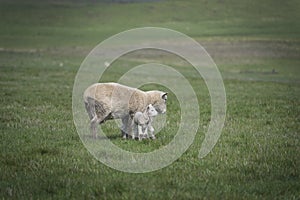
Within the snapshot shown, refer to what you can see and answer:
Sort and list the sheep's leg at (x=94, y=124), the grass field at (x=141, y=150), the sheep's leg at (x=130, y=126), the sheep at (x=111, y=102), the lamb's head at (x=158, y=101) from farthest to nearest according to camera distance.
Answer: the lamb's head at (x=158, y=101) → the sheep's leg at (x=130, y=126) → the sheep's leg at (x=94, y=124) → the sheep at (x=111, y=102) → the grass field at (x=141, y=150)

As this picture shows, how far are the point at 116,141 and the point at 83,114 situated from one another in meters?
4.36

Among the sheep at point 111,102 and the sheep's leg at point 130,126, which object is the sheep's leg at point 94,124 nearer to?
the sheep at point 111,102

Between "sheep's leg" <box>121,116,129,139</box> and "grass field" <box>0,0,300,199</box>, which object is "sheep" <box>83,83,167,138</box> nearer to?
"sheep's leg" <box>121,116,129,139</box>

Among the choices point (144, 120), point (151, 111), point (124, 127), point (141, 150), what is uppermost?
point (151, 111)

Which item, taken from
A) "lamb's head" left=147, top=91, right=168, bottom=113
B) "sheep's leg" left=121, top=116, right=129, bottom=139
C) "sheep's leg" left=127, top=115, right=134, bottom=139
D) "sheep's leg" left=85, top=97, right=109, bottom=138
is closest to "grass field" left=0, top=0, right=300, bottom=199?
"sheep's leg" left=121, top=116, right=129, bottom=139

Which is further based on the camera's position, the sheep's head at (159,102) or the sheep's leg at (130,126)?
the sheep's head at (159,102)

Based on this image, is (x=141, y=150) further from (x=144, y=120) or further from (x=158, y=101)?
(x=158, y=101)

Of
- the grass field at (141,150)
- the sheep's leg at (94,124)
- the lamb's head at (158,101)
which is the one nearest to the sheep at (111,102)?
the sheep's leg at (94,124)

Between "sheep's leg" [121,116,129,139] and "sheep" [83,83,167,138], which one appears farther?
"sheep's leg" [121,116,129,139]

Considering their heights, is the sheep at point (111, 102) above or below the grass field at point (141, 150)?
above

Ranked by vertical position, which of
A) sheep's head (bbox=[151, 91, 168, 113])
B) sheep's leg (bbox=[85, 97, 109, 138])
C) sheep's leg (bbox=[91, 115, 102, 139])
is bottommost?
sheep's leg (bbox=[91, 115, 102, 139])

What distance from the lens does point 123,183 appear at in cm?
804

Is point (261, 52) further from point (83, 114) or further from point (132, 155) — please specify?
point (132, 155)

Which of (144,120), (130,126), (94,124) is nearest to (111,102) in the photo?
(94,124)
